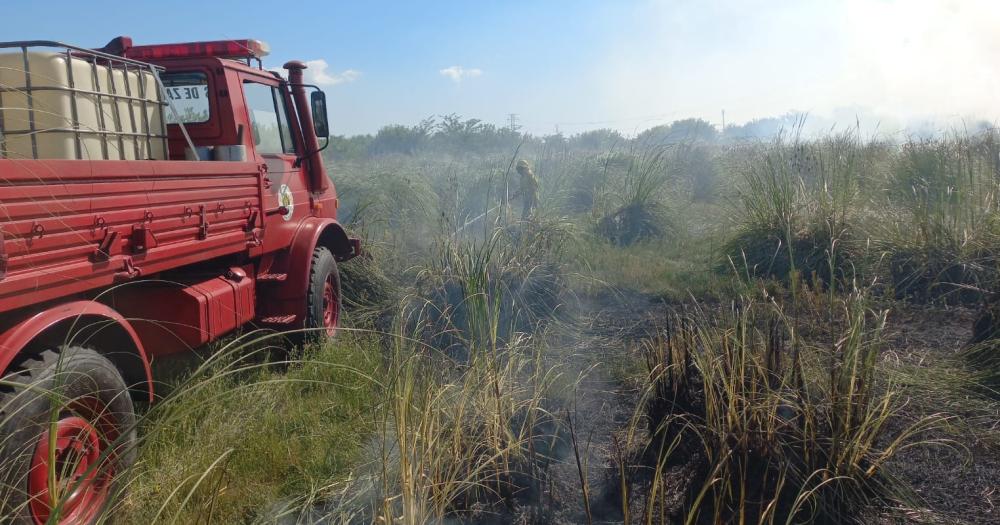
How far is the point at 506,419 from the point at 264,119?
336 cm

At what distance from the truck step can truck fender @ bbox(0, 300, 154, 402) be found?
1503mm

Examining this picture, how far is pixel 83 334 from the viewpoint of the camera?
3.21 meters

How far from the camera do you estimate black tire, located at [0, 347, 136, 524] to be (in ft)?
8.56

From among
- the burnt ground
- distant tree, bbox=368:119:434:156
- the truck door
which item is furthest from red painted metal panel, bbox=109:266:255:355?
distant tree, bbox=368:119:434:156

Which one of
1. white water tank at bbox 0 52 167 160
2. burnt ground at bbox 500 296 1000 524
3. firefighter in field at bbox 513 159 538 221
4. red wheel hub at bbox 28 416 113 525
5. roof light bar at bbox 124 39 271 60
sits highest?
roof light bar at bbox 124 39 271 60

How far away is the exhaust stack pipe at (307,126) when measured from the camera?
20.4ft

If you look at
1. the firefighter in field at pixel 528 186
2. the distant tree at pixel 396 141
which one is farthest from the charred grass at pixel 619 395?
the distant tree at pixel 396 141

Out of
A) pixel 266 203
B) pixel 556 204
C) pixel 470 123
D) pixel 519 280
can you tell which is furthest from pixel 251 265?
pixel 470 123

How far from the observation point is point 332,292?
→ 6.39m

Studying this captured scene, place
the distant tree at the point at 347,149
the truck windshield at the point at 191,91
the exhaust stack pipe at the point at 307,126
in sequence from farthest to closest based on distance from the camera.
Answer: the distant tree at the point at 347,149
the exhaust stack pipe at the point at 307,126
the truck windshield at the point at 191,91

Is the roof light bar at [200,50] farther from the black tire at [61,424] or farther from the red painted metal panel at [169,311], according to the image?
the black tire at [61,424]

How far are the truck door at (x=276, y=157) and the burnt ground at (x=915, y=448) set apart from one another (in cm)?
218

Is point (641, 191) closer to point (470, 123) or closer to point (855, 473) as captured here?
point (855, 473)

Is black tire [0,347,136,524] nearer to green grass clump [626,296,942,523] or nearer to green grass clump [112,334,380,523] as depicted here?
green grass clump [112,334,380,523]
